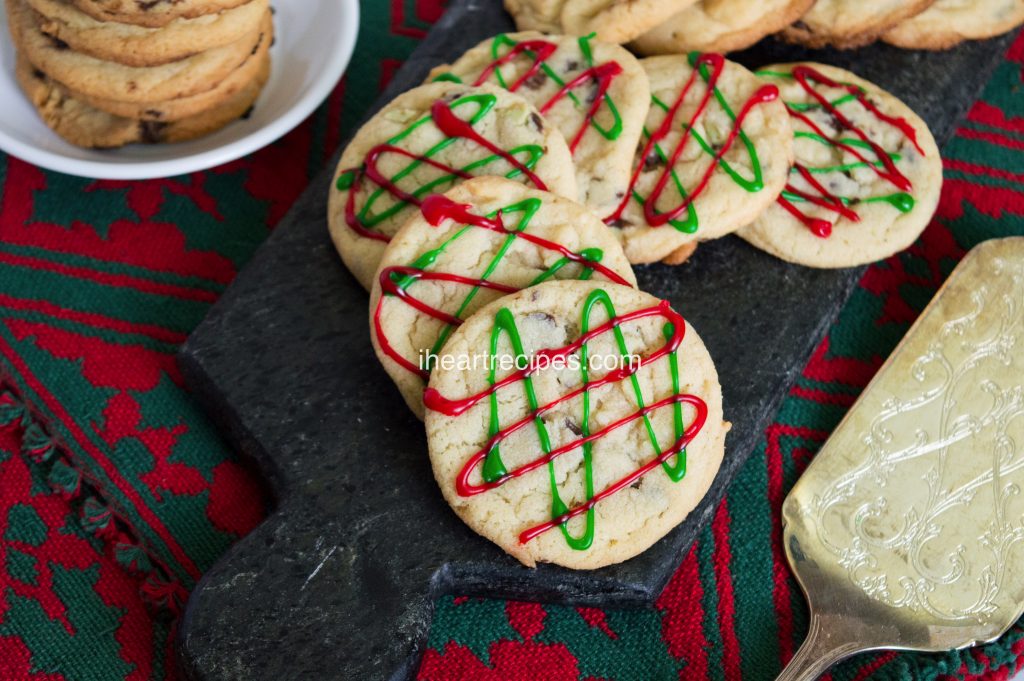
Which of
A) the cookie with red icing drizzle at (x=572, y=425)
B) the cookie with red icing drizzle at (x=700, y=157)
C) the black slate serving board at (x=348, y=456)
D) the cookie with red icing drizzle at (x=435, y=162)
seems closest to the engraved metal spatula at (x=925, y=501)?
the black slate serving board at (x=348, y=456)

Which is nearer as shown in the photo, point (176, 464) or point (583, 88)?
point (176, 464)

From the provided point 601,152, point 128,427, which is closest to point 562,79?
point 601,152

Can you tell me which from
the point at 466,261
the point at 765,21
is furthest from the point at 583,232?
the point at 765,21

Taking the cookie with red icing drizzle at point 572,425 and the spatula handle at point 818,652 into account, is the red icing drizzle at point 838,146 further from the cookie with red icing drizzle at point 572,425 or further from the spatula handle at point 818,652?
the spatula handle at point 818,652

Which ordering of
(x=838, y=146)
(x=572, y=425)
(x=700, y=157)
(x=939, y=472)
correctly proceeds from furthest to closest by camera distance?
1. (x=838, y=146)
2. (x=700, y=157)
3. (x=939, y=472)
4. (x=572, y=425)

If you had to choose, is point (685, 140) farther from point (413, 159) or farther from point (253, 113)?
point (253, 113)

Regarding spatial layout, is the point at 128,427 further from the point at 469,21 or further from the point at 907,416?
the point at 907,416
